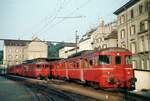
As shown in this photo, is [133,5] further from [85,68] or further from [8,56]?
[8,56]

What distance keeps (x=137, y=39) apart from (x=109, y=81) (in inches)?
1270

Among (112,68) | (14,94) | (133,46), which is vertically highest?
(133,46)

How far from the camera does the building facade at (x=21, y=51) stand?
411 feet

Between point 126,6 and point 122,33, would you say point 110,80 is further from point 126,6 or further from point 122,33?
point 122,33

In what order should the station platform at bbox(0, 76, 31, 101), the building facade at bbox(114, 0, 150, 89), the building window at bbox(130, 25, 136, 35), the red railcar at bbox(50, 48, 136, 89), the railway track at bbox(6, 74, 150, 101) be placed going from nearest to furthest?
the railway track at bbox(6, 74, 150, 101) < the station platform at bbox(0, 76, 31, 101) < the red railcar at bbox(50, 48, 136, 89) < the building facade at bbox(114, 0, 150, 89) < the building window at bbox(130, 25, 136, 35)

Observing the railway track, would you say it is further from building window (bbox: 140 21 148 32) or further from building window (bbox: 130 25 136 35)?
building window (bbox: 130 25 136 35)

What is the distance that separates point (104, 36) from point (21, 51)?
76.5m

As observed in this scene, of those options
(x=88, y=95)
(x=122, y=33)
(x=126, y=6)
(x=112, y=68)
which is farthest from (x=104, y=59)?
(x=122, y=33)

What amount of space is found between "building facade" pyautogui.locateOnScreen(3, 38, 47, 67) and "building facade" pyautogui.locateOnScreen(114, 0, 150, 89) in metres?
66.9

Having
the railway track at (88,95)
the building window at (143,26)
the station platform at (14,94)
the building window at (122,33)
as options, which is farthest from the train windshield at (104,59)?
the building window at (122,33)

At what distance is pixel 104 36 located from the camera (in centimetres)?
6925

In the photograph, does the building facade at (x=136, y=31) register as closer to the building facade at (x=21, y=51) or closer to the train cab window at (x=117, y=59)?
the train cab window at (x=117, y=59)

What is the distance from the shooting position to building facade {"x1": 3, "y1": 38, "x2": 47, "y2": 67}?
411 feet

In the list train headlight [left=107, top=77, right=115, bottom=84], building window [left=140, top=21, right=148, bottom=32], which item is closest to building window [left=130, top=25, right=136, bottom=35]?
building window [left=140, top=21, right=148, bottom=32]
